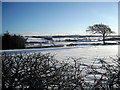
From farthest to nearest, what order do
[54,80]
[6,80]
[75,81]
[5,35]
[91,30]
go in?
[91,30]
[5,35]
[6,80]
[54,80]
[75,81]

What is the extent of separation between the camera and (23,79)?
2646mm

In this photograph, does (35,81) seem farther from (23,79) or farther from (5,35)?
(5,35)

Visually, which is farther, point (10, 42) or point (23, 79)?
point (10, 42)

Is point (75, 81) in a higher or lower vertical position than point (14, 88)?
higher

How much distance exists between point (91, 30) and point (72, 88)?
42.4 metres

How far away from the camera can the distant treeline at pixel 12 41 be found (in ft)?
56.1

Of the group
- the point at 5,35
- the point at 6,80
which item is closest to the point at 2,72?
the point at 6,80

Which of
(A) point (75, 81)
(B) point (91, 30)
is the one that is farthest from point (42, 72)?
(B) point (91, 30)

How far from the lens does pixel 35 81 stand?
2.51 meters

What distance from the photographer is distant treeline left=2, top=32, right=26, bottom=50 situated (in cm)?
1710

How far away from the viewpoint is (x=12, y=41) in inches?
719

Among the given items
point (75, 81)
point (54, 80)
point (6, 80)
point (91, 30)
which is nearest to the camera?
point (75, 81)

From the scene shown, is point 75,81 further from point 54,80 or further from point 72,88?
point 54,80

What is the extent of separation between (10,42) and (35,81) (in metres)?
16.1
